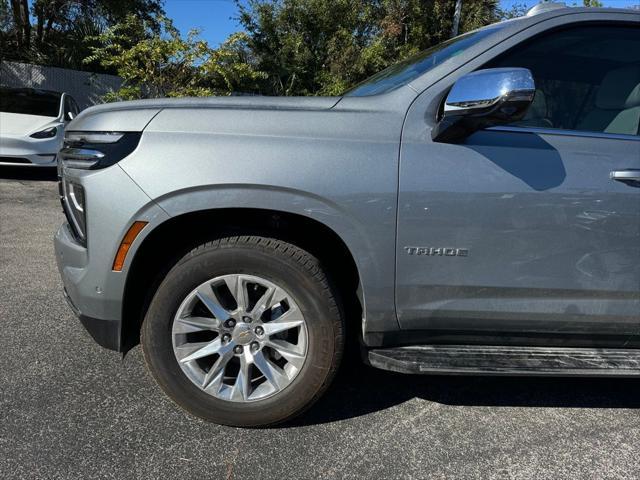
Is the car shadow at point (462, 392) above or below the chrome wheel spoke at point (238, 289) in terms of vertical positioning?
below

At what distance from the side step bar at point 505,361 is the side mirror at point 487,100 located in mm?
1021

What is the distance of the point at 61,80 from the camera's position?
45.9 ft

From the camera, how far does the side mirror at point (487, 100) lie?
194 cm

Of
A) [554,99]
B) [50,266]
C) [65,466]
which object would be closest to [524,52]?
[554,99]

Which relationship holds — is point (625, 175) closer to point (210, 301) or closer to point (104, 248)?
point (210, 301)

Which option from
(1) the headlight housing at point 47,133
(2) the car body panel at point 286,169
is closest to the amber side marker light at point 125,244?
(2) the car body panel at point 286,169

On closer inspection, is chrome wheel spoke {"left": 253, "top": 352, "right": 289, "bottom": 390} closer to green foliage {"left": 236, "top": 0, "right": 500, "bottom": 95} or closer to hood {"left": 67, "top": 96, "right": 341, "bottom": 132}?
hood {"left": 67, "top": 96, "right": 341, "bottom": 132}

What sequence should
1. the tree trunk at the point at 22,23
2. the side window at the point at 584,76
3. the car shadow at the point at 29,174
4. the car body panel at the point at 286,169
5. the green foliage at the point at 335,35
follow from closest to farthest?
the car body panel at the point at 286,169 → the side window at the point at 584,76 → the car shadow at the point at 29,174 → the tree trunk at the point at 22,23 → the green foliage at the point at 335,35

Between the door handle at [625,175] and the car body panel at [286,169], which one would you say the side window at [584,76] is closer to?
the door handle at [625,175]

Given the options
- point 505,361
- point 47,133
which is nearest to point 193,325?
point 505,361

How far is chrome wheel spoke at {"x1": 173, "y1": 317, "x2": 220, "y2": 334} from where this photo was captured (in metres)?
2.30

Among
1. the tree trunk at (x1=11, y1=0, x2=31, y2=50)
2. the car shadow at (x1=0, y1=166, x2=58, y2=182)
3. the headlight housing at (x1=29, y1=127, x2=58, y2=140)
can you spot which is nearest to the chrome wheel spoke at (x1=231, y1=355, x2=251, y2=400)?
the headlight housing at (x1=29, y1=127, x2=58, y2=140)

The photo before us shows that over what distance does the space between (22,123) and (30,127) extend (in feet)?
0.53

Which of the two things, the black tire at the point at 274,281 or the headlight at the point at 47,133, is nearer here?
the black tire at the point at 274,281
